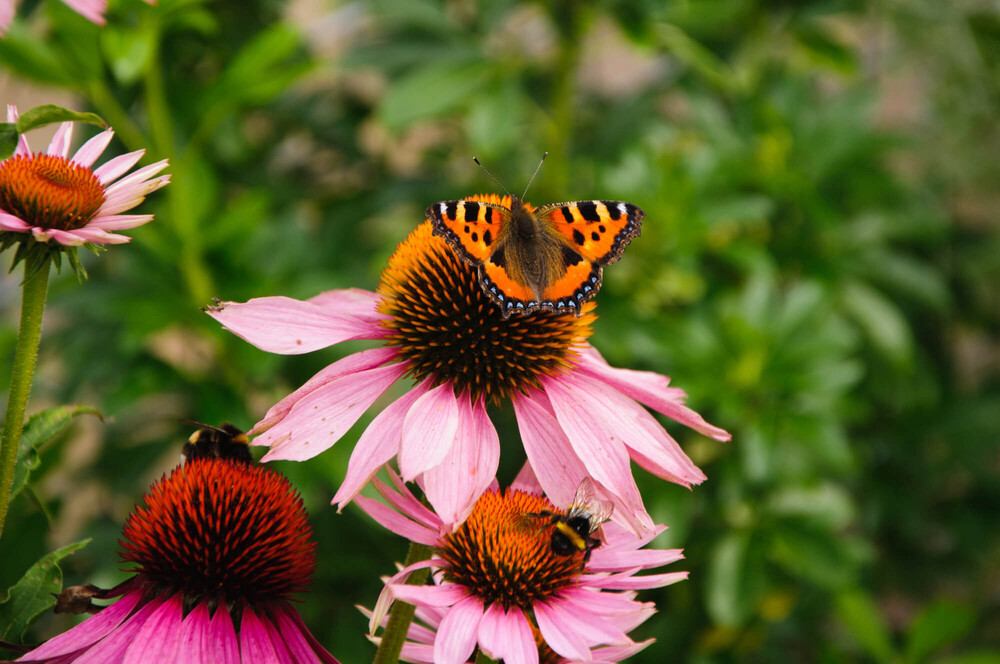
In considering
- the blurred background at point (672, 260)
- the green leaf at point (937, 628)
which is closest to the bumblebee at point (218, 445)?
the blurred background at point (672, 260)

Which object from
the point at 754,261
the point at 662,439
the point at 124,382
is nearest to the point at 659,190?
the point at 754,261

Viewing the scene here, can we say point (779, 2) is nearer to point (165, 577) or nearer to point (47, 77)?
point (47, 77)

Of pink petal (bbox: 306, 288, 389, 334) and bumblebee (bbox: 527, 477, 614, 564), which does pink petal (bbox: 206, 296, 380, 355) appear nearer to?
pink petal (bbox: 306, 288, 389, 334)

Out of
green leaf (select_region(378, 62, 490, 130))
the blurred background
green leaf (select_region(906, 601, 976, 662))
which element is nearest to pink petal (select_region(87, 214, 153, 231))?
the blurred background

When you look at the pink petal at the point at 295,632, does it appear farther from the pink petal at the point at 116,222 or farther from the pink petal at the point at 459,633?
the pink petal at the point at 116,222

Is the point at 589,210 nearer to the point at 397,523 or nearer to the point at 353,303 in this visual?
the point at 353,303

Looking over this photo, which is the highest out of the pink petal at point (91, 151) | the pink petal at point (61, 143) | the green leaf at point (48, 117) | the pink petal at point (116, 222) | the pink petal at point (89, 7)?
the pink petal at point (89, 7)

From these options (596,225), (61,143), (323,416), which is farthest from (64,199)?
(596,225)
